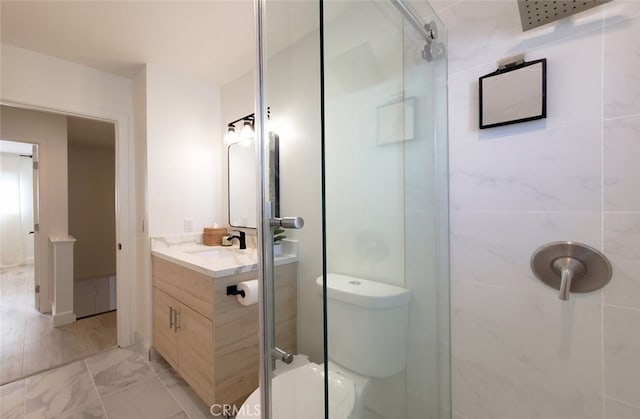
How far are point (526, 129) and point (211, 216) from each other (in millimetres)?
2188

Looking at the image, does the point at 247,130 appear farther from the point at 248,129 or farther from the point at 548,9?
the point at 548,9

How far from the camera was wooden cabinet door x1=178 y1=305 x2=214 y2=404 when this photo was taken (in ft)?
4.53

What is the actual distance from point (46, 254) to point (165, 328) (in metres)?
2.25

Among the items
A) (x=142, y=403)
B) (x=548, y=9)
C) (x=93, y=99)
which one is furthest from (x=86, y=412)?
(x=548, y=9)

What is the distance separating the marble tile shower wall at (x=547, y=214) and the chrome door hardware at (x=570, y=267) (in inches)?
0.8

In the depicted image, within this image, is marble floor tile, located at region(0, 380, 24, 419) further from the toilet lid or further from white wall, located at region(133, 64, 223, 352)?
the toilet lid

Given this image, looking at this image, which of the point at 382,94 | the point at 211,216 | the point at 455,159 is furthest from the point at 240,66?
the point at 455,159

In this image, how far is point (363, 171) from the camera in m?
0.84

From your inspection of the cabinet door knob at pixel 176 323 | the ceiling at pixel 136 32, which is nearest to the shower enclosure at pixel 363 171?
→ the ceiling at pixel 136 32

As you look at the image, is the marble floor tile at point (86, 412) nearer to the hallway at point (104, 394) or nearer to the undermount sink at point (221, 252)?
the hallway at point (104, 394)

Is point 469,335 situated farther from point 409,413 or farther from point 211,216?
point 211,216

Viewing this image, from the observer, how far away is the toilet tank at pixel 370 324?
0.79m

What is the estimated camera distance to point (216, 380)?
1357 millimetres

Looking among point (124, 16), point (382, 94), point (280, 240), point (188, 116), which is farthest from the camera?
point (188, 116)
